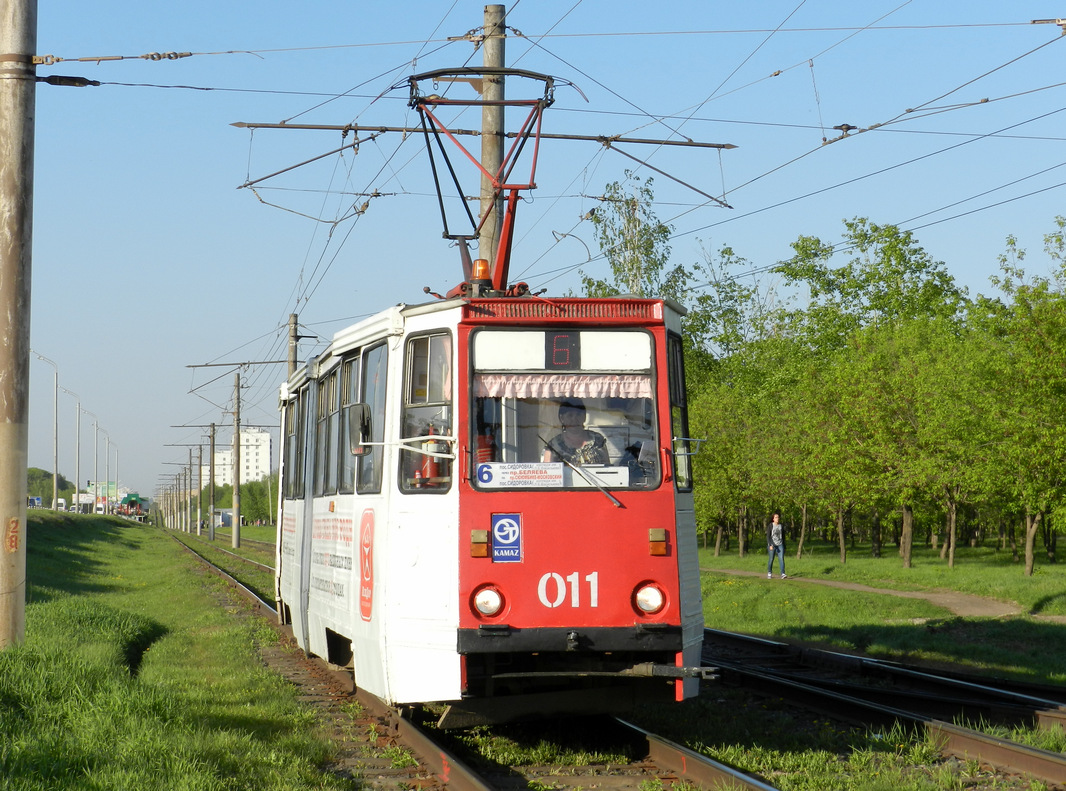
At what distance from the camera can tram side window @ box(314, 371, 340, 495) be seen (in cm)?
1055

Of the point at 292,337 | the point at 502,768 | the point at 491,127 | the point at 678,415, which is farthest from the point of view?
the point at 292,337

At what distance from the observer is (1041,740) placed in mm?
8617

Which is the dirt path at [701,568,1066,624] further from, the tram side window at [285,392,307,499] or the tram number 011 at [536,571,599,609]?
the tram number 011 at [536,571,599,609]

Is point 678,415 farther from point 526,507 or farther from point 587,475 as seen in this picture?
point 526,507

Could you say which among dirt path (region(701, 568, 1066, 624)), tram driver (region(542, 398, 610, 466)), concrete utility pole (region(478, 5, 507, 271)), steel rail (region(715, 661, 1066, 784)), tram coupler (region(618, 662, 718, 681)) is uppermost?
concrete utility pole (region(478, 5, 507, 271))

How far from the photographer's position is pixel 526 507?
793 centimetres

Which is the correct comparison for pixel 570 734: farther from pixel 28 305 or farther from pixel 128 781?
pixel 28 305

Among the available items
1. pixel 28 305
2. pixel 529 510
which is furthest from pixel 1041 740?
pixel 28 305

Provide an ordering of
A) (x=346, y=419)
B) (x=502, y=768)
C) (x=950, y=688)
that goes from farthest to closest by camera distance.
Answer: (x=950, y=688), (x=346, y=419), (x=502, y=768)

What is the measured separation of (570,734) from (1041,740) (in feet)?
11.3

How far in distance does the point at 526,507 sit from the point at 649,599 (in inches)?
40.1

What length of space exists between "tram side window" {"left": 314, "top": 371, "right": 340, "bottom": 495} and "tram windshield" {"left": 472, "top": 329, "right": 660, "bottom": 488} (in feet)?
8.92

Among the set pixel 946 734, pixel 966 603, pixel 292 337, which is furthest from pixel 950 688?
pixel 292 337

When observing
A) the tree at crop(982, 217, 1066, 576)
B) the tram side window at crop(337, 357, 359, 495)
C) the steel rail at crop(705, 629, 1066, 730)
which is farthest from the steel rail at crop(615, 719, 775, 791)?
the tree at crop(982, 217, 1066, 576)
